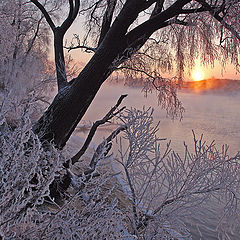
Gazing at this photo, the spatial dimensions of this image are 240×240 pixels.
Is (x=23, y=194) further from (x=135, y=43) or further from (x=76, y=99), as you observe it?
(x=135, y=43)

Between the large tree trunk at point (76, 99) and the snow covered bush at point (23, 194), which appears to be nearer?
the snow covered bush at point (23, 194)

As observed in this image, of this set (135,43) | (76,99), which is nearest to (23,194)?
(76,99)

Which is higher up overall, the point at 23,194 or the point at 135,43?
the point at 135,43

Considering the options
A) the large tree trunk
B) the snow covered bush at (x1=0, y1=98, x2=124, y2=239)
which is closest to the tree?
the large tree trunk

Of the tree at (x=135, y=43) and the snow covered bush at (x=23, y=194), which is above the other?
the tree at (x=135, y=43)

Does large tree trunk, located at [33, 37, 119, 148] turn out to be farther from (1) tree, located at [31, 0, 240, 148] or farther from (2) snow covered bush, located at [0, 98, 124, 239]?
(2) snow covered bush, located at [0, 98, 124, 239]

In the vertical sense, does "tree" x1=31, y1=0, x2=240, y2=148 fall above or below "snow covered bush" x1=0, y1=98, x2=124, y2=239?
above

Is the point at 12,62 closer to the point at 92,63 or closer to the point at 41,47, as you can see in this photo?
the point at 41,47

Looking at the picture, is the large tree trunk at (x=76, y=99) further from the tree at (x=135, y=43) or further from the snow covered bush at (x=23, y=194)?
the snow covered bush at (x=23, y=194)

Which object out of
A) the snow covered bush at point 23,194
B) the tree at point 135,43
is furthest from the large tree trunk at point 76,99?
the snow covered bush at point 23,194

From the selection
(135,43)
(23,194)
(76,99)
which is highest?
(135,43)

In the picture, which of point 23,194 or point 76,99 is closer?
point 23,194

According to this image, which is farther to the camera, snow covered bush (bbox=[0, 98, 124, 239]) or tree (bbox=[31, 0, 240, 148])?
tree (bbox=[31, 0, 240, 148])

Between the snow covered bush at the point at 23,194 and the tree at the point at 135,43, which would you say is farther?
the tree at the point at 135,43
